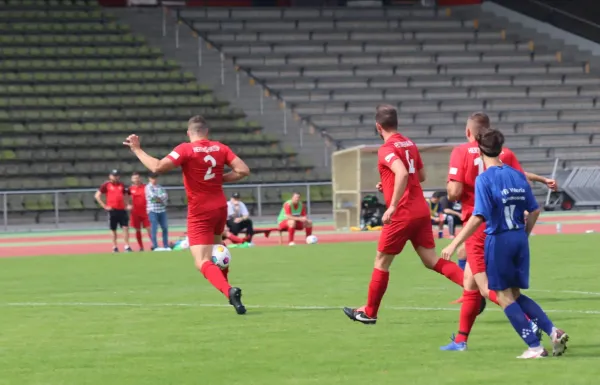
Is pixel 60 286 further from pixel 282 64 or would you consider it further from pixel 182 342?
pixel 282 64

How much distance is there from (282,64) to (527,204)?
3959 cm

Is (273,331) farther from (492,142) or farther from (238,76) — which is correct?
(238,76)

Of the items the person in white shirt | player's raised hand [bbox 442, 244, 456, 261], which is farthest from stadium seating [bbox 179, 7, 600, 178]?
Answer: player's raised hand [bbox 442, 244, 456, 261]

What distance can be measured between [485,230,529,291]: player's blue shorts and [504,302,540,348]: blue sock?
0.16m

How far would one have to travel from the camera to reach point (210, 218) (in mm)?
13188

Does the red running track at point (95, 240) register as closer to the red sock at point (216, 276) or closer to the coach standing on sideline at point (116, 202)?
the coach standing on sideline at point (116, 202)

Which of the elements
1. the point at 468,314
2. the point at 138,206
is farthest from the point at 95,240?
the point at 468,314

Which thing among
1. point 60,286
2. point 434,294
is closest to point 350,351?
point 434,294

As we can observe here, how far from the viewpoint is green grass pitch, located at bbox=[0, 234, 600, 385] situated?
8.66 m

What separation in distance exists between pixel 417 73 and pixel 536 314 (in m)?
40.3

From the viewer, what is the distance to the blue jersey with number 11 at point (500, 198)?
29.1 ft

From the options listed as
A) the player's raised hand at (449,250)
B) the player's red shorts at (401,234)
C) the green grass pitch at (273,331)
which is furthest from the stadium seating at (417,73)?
the player's raised hand at (449,250)

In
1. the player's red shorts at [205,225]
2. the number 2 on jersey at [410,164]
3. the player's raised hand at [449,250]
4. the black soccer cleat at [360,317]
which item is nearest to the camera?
the player's raised hand at [449,250]

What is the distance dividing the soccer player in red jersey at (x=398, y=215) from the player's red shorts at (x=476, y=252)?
1.12m
